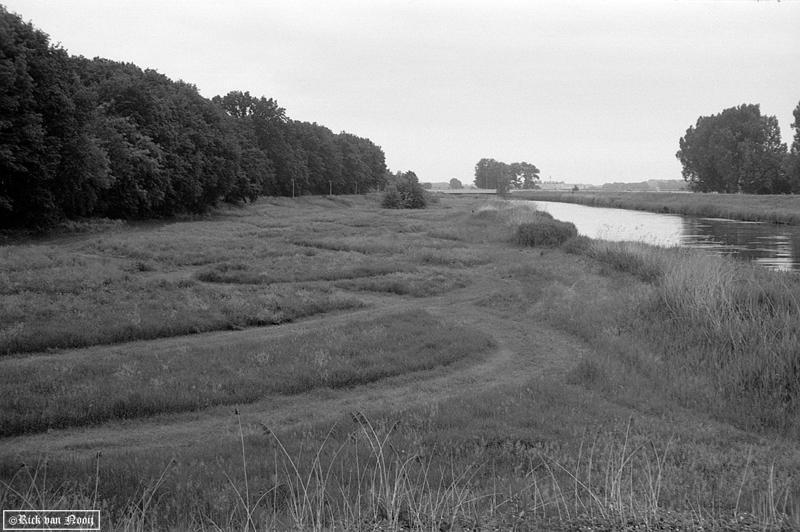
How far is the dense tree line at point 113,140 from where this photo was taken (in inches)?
1080

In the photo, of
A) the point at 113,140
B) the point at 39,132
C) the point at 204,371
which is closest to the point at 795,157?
the point at 113,140

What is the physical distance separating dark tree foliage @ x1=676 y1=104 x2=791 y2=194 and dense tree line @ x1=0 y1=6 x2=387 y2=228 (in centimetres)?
6026

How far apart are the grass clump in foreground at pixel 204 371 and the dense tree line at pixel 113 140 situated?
1873 centimetres

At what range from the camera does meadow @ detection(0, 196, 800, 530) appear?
5855 millimetres

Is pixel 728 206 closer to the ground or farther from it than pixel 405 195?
closer to the ground

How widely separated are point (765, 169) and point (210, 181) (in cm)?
6999

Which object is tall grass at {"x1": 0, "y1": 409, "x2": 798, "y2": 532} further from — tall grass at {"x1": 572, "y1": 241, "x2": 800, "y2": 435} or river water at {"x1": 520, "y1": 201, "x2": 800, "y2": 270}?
river water at {"x1": 520, "y1": 201, "x2": 800, "y2": 270}

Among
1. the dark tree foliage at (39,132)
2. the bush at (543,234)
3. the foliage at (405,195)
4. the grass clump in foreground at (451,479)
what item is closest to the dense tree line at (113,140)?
the dark tree foliage at (39,132)

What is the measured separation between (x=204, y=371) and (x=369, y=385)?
2.74 metres

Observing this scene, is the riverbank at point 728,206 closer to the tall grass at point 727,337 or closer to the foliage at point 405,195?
the foliage at point 405,195

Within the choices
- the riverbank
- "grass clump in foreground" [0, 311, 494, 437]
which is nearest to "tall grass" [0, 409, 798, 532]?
"grass clump in foreground" [0, 311, 494, 437]

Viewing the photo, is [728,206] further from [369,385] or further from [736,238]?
[369,385]

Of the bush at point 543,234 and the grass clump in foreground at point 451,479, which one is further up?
the bush at point 543,234

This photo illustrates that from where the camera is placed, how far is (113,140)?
38.0 metres
